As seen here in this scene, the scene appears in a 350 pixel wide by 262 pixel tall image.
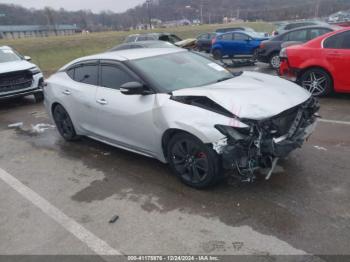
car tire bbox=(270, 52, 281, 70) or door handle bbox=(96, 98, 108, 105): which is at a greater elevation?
door handle bbox=(96, 98, 108, 105)

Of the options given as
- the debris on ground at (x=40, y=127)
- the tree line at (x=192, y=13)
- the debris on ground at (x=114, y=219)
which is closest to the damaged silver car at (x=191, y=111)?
the debris on ground at (x=114, y=219)

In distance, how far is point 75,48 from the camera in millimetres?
33250

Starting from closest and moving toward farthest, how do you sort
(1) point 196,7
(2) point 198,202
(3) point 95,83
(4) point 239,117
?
(4) point 239,117
(2) point 198,202
(3) point 95,83
(1) point 196,7

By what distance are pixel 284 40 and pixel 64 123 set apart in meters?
9.15

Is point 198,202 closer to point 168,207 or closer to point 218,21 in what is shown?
point 168,207

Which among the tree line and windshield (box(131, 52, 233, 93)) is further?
the tree line

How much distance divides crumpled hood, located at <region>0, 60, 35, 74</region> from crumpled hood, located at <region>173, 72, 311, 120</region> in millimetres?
7095

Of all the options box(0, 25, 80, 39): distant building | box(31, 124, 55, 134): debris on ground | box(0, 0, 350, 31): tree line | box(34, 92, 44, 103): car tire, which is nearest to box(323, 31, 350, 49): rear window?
box(31, 124, 55, 134): debris on ground

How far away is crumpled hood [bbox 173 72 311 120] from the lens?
3527 mm

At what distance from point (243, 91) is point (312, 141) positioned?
1900mm

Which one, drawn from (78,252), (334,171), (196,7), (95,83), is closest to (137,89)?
(95,83)

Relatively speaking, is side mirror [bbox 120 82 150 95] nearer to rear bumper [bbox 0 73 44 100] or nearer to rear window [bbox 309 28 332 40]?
rear bumper [bbox 0 73 44 100]

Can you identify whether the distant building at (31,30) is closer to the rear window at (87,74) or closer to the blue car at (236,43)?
the blue car at (236,43)

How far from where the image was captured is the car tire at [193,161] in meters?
3.64
